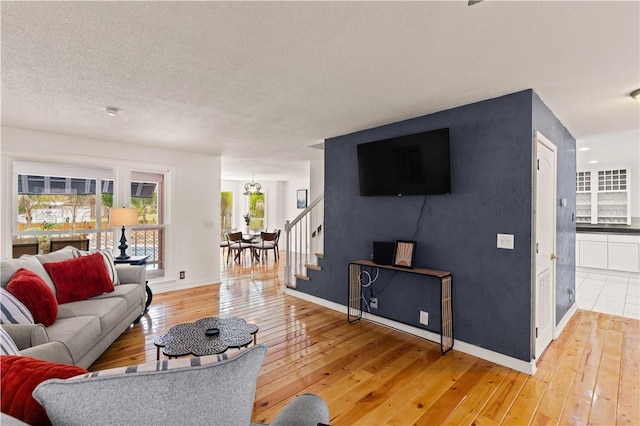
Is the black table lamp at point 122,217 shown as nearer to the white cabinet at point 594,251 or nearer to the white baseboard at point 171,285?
the white baseboard at point 171,285

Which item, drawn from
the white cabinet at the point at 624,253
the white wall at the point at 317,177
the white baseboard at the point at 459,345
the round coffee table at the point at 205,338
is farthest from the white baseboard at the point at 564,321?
the white wall at the point at 317,177

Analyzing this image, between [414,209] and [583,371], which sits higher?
[414,209]

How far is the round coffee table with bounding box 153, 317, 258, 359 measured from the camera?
210 cm

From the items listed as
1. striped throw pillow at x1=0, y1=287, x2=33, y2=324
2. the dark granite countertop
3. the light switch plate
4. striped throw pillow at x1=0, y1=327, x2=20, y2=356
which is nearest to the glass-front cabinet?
the dark granite countertop

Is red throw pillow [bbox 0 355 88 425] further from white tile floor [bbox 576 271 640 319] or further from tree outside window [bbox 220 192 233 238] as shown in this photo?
tree outside window [bbox 220 192 233 238]

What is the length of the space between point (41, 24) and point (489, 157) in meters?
3.41

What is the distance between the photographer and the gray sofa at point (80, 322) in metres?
1.81

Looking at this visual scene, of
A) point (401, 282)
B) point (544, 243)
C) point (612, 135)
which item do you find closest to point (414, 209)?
Answer: point (401, 282)

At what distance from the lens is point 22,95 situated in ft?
9.23

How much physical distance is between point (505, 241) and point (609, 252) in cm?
530

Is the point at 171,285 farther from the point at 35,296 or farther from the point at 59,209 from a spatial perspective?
the point at 35,296

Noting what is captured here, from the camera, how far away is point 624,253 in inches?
237

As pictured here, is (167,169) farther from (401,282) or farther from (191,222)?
(401,282)

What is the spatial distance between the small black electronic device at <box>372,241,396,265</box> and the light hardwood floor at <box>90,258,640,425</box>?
2.67 feet
